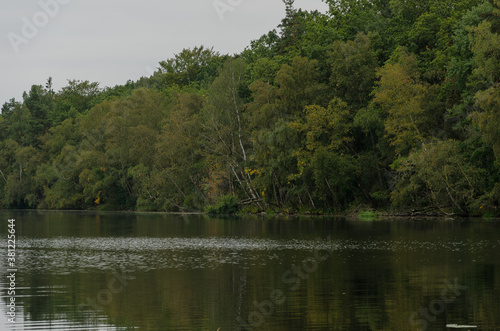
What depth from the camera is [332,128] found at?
239 feet

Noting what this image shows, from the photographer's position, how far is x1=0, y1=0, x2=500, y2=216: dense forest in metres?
59.2

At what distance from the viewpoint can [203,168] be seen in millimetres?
92312

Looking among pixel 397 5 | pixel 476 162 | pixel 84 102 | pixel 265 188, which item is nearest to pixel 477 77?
pixel 476 162

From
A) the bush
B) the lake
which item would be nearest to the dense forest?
the bush

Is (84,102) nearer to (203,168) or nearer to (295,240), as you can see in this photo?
(203,168)

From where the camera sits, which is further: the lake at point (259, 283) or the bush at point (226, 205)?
the bush at point (226, 205)

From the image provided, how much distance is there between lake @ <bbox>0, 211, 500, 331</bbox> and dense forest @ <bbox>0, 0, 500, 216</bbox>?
18.0m

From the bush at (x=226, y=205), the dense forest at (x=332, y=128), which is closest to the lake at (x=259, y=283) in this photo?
the dense forest at (x=332, y=128)

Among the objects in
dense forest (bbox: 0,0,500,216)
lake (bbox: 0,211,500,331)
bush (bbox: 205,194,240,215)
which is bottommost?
lake (bbox: 0,211,500,331)

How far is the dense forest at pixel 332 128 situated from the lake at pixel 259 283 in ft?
59.1

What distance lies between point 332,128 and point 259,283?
5012 cm

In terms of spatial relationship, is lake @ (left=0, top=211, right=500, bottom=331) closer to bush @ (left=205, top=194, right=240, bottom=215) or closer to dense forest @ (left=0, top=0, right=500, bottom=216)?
dense forest @ (left=0, top=0, right=500, bottom=216)

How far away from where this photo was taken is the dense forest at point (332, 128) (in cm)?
5919

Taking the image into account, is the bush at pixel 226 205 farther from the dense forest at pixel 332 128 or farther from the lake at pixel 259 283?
the lake at pixel 259 283
